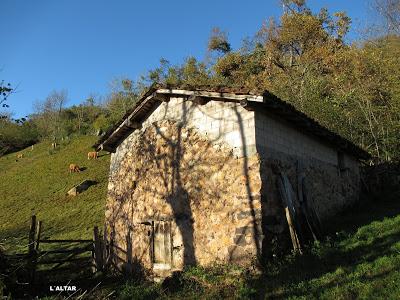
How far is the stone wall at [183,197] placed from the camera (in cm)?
854

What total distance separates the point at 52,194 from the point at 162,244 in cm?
1727

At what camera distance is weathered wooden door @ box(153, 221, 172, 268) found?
995cm

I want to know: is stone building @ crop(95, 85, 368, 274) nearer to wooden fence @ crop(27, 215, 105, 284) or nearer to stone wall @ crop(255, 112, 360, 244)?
stone wall @ crop(255, 112, 360, 244)

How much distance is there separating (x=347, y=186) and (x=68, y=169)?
864 inches

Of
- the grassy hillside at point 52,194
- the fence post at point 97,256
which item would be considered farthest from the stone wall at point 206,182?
the grassy hillside at point 52,194

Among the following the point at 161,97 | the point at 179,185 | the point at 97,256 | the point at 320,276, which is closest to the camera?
the point at 320,276

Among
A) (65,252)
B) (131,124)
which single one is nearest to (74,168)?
(65,252)

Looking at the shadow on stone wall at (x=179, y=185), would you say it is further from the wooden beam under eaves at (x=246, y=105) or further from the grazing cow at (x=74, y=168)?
the grazing cow at (x=74, y=168)

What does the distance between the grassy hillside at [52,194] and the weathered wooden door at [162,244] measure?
18.2 feet

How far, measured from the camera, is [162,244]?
10.1 m

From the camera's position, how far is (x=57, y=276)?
11227 mm

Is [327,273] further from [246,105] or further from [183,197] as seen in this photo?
[183,197]

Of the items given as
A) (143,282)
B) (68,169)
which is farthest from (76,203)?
(143,282)

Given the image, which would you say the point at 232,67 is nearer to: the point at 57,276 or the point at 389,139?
the point at 389,139
